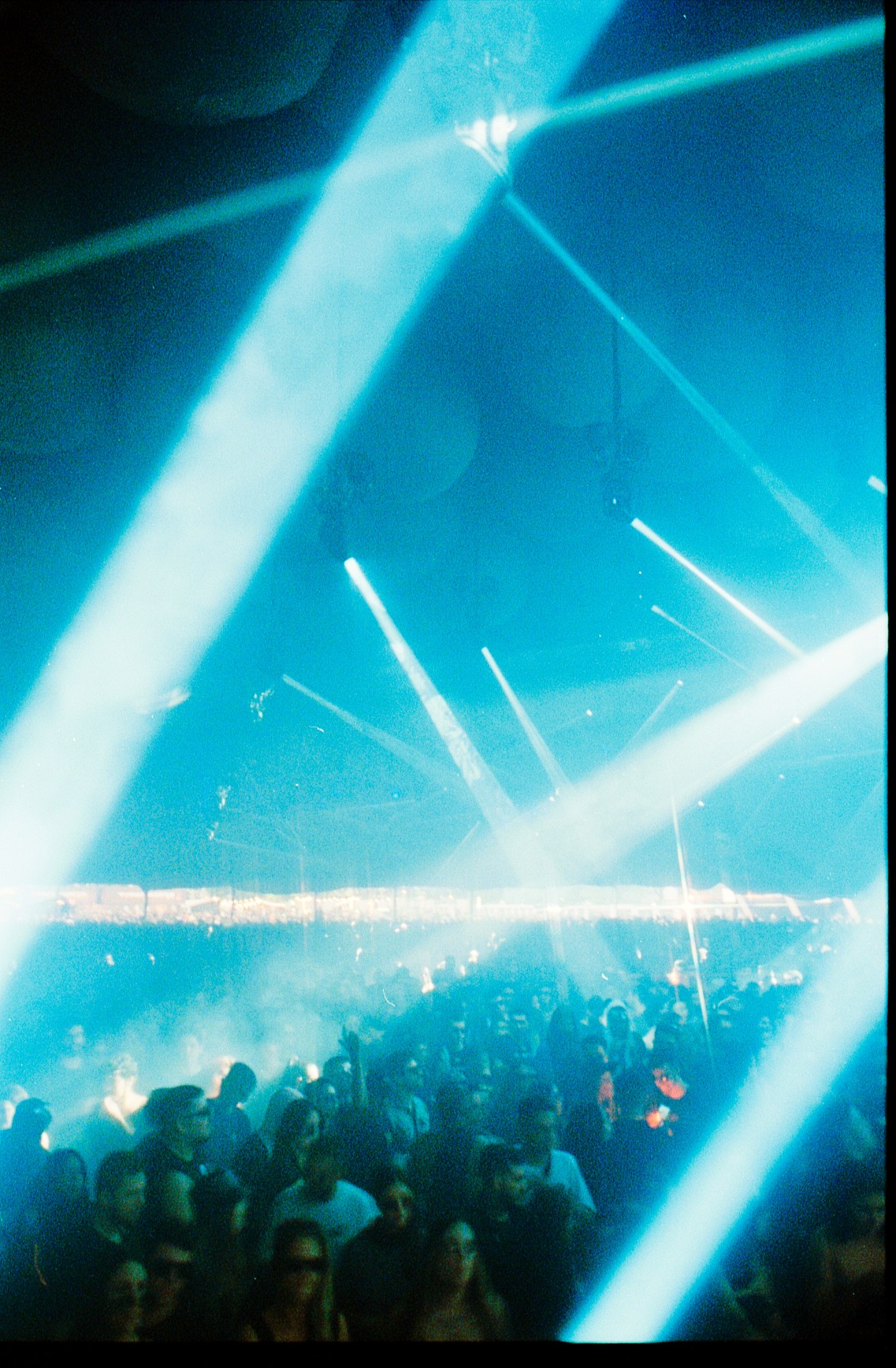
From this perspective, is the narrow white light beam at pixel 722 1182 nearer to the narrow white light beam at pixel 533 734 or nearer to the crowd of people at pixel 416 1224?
the crowd of people at pixel 416 1224

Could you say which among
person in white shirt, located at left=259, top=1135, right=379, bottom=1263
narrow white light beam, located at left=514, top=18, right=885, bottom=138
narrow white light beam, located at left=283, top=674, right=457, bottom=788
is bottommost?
person in white shirt, located at left=259, top=1135, right=379, bottom=1263

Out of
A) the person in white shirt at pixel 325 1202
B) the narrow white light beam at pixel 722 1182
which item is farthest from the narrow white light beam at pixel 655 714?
the person in white shirt at pixel 325 1202

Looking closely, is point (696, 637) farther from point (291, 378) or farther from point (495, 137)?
point (495, 137)

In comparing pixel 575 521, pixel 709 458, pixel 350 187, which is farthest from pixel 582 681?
pixel 350 187

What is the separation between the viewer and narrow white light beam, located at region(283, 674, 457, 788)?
13.6m

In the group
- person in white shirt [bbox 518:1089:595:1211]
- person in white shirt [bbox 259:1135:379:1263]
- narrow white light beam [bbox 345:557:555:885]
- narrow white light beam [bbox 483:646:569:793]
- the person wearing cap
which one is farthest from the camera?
narrow white light beam [bbox 483:646:569:793]

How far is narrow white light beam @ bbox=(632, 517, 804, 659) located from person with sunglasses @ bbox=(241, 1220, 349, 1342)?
5.65 meters

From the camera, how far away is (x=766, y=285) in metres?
5.11

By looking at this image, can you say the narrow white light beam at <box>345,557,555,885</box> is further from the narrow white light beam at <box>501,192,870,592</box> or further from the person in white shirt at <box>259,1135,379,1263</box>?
the person in white shirt at <box>259,1135,379,1263</box>

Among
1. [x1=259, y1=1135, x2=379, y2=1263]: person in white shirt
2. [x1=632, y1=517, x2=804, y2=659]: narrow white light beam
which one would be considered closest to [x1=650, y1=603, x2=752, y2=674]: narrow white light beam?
[x1=632, y1=517, x2=804, y2=659]: narrow white light beam

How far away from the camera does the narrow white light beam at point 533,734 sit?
12.1m

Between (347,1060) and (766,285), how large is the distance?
453 centimetres

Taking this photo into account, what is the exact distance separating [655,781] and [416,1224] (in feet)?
44.7

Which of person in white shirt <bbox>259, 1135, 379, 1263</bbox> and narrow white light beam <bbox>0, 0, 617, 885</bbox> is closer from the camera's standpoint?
person in white shirt <bbox>259, 1135, 379, 1263</bbox>
